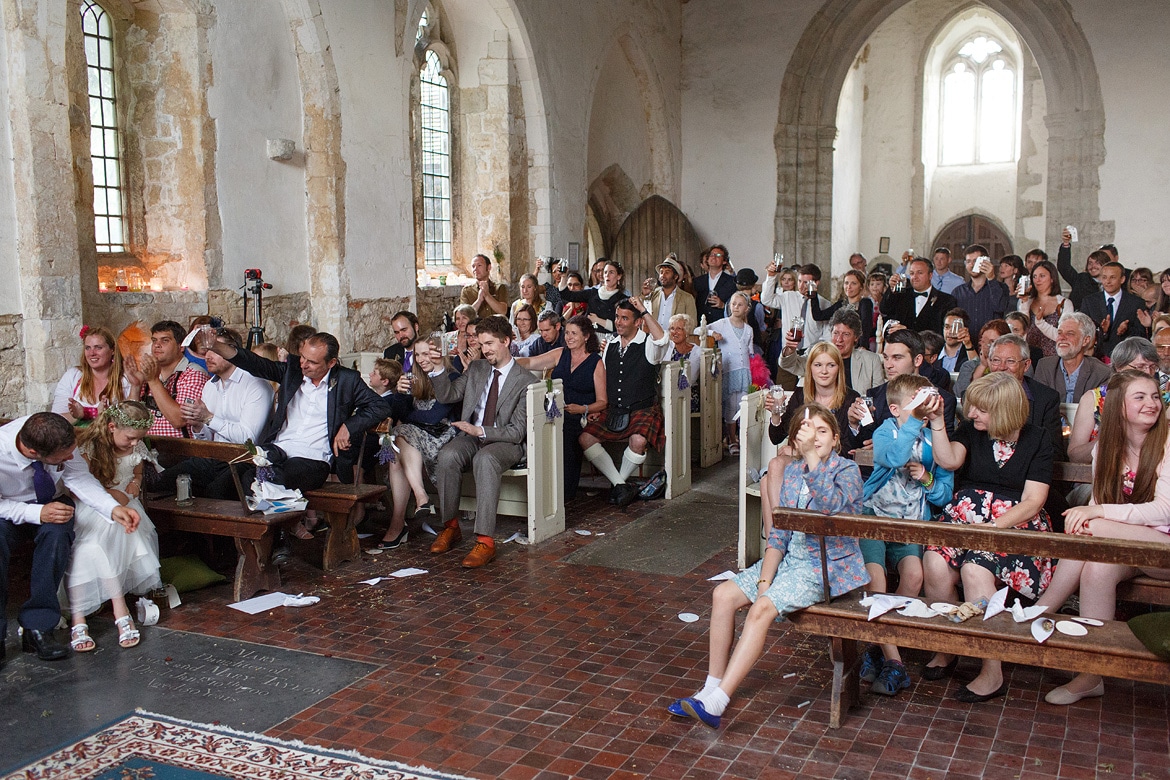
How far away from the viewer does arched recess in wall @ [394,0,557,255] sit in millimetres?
12188

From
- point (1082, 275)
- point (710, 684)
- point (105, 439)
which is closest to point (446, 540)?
point (105, 439)

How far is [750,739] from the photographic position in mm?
3789

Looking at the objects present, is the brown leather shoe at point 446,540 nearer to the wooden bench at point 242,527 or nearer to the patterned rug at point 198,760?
the wooden bench at point 242,527

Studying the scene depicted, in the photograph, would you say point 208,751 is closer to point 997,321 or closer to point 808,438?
point 808,438

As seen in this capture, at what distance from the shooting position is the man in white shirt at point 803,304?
942 centimetres

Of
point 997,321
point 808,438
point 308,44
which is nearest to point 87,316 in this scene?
point 308,44

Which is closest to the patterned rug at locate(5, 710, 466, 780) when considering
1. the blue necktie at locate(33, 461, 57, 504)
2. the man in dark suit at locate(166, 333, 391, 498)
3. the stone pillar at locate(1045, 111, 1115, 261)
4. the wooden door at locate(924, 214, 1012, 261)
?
the blue necktie at locate(33, 461, 57, 504)

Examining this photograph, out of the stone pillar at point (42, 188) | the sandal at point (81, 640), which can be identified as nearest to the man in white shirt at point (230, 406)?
the stone pillar at point (42, 188)

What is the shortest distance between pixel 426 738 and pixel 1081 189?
44.0 ft

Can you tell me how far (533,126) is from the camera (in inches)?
505

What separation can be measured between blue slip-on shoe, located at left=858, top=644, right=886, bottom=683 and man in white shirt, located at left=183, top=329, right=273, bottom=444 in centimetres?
372

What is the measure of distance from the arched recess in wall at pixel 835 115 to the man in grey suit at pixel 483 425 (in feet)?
34.5

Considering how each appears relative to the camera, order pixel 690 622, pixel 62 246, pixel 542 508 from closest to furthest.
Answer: pixel 690 622 → pixel 542 508 → pixel 62 246

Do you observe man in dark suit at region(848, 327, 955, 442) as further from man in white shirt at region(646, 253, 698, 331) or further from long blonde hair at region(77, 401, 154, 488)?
man in white shirt at region(646, 253, 698, 331)
